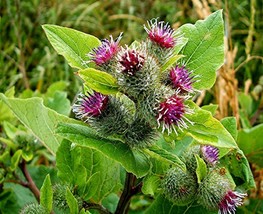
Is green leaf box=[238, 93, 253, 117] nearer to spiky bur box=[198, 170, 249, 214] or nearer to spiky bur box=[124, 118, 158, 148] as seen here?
spiky bur box=[198, 170, 249, 214]

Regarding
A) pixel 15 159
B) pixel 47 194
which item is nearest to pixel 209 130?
pixel 47 194

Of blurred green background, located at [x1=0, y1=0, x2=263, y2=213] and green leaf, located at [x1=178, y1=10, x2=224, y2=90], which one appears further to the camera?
blurred green background, located at [x1=0, y1=0, x2=263, y2=213]

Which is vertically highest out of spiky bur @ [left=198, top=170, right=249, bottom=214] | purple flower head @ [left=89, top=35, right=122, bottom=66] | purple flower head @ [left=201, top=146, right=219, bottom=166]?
purple flower head @ [left=89, top=35, right=122, bottom=66]

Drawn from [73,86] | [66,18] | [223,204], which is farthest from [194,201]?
[66,18]

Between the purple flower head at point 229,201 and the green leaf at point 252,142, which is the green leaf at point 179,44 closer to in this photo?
the purple flower head at point 229,201

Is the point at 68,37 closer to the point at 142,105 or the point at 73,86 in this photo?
the point at 142,105

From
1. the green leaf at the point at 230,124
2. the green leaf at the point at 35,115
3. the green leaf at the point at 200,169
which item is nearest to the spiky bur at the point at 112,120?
the green leaf at the point at 200,169

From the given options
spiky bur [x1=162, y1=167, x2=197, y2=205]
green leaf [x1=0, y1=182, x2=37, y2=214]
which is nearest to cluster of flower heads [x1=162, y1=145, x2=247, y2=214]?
spiky bur [x1=162, y1=167, x2=197, y2=205]
